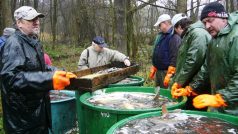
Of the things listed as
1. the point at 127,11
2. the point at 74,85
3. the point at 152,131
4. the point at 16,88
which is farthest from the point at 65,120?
the point at 127,11

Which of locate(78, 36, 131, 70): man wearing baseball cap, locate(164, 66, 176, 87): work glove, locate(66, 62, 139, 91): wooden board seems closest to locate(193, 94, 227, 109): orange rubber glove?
locate(66, 62, 139, 91): wooden board

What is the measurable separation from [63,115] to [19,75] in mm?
2284

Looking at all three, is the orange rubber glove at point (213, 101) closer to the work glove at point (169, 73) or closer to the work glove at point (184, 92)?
the work glove at point (184, 92)

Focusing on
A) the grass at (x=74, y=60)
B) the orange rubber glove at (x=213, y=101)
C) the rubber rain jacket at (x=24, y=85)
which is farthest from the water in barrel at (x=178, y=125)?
the grass at (x=74, y=60)

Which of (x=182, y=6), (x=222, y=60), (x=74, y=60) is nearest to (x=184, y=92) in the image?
(x=222, y=60)

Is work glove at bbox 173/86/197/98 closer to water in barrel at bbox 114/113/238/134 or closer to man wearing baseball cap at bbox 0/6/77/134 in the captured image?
water in barrel at bbox 114/113/238/134

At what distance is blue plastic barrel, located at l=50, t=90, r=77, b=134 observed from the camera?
5.43 m

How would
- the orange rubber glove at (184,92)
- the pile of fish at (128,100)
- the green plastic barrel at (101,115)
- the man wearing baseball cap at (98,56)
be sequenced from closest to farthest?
the green plastic barrel at (101,115) < the pile of fish at (128,100) < the orange rubber glove at (184,92) < the man wearing baseball cap at (98,56)

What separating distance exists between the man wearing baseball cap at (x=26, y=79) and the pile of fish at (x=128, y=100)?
0.89 m

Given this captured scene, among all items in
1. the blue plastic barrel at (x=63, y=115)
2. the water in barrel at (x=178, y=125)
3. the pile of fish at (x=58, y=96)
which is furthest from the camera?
the pile of fish at (x=58, y=96)

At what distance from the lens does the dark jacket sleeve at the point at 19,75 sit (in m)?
3.41

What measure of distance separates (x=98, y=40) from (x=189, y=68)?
2403mm

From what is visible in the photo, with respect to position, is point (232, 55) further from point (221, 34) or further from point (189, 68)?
point (189, 68)

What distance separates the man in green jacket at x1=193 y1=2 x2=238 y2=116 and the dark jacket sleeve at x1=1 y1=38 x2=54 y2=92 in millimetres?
1700
